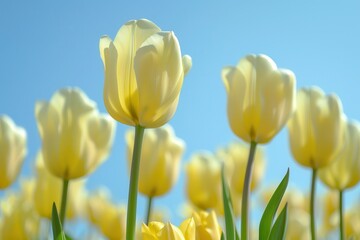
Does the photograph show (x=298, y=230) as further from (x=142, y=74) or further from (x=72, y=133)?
(x=142, y=74)

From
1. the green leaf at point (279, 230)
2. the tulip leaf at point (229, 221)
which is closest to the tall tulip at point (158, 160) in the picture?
the tulip leaf at point (229, 221)

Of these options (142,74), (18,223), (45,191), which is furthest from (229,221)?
(45,191)

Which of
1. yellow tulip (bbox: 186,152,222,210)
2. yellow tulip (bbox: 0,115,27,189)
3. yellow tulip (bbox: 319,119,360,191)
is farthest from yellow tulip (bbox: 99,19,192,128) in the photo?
yellow tulip (bbox: 186,152,222,210)

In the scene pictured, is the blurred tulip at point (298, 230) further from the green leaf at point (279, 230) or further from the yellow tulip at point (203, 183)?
the green leaf at point (279, 230)

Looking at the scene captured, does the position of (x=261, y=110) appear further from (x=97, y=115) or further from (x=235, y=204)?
(x=235, y=204)

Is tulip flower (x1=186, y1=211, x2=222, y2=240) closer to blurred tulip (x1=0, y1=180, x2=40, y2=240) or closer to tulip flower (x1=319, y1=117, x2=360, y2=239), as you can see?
tulip flower (x1=319, y1=117, x2=360, y2=239)

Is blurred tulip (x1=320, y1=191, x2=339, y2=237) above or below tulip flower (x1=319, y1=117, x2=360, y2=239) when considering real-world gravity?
below
